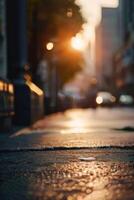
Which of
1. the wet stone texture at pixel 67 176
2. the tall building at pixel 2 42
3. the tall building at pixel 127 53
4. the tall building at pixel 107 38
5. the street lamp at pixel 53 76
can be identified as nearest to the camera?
the wet stone texture at pixel 67 176

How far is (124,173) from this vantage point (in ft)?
28.7

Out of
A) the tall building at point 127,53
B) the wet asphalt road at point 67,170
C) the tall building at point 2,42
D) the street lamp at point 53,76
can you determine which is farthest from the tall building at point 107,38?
the wet asphalt road at point 67,170

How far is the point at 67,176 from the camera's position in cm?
848

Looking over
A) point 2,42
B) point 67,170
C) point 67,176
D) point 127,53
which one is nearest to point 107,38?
point 127,53

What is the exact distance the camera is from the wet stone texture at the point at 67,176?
7129mm

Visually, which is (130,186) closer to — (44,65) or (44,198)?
(44,198)

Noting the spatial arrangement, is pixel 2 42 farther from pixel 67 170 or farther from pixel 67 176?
pixel 67 176

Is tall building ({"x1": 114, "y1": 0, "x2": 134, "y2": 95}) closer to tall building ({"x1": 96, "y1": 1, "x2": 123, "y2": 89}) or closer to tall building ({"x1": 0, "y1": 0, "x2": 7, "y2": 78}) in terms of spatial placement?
tall building ({"x1": 96, "y1": 1, "x2": 123, "y2": 89})

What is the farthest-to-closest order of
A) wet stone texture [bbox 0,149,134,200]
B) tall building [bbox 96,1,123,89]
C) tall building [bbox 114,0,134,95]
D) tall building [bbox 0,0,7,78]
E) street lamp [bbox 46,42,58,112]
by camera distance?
tall building [bbox 96,1,123,89] → tall building [bbox 114,0,134,95] → street lamp [bbox 46,42,58,112] → tall building [bbox 0,0,7,78] → wet stone texture [bbox 0,149,134,200]

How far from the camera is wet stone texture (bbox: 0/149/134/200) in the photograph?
7129mm

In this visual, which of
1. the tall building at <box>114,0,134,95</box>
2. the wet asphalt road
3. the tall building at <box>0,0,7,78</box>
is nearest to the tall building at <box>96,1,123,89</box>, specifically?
the tall building at <box>114,0,134,95</box>

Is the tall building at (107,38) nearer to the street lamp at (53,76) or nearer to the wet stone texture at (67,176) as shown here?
the street lamp at (53,76)

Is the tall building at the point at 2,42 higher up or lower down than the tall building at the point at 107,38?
higher up

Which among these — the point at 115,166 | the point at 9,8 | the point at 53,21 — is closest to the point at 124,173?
the point at 115,166
